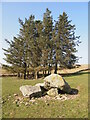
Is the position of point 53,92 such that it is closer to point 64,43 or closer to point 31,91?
point 31,91

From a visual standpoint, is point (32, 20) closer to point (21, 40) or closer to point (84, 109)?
point (21, 40)

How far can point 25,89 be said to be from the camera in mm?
11805

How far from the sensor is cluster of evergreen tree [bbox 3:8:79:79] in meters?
26.0

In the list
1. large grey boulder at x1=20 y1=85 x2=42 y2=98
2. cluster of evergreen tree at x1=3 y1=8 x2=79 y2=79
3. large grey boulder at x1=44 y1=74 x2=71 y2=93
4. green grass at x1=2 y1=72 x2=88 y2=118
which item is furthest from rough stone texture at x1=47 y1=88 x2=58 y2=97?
cluster of evergreen tree at x1=3 y1=8 x2=79 y2=79

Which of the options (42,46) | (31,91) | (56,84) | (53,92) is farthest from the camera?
(42,46)

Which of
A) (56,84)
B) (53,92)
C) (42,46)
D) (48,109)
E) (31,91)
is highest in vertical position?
(42,46)

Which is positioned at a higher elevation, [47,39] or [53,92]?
[47,39]

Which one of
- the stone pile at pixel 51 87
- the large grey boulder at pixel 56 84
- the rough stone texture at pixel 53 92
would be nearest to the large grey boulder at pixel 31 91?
the stone pile at pixel 51 87

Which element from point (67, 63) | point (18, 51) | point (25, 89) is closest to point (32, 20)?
point (18, 51)

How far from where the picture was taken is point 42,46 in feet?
85.1

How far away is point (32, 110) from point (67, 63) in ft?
61.4

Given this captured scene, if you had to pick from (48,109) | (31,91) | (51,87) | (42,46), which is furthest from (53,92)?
(42,46)

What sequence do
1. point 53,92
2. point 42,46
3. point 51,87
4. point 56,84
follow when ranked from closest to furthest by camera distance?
point 53,92 < point 56,84 < point 51,87 < point 42,46

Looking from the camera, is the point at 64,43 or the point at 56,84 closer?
the point at 56,84
